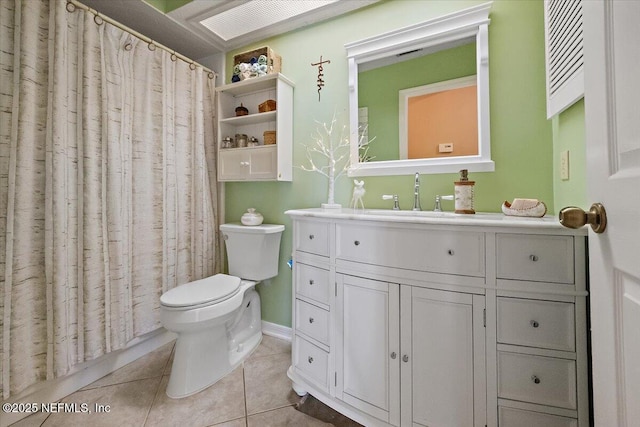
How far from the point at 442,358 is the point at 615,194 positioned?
31.2 inches

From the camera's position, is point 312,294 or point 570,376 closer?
point 570,376

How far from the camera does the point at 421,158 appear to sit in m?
1.57

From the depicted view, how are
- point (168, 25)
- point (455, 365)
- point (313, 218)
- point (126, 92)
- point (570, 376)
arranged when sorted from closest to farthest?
point (570, 376) < point (455, 365) < point (313, 218) < point (126, 92) < point (168, 25)

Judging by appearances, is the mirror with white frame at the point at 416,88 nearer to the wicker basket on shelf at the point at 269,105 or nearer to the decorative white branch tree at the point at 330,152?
the decorative white branch tree at the point at 330,152

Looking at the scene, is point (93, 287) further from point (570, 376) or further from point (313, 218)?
point (570, 376)

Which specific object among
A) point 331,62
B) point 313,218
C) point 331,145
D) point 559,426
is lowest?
point 559,426

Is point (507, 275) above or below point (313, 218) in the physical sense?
below

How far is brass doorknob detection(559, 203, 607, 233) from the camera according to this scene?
0.55 meters

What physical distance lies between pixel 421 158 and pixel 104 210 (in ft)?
6.12

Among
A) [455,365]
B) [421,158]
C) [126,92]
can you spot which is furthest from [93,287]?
[421,158]

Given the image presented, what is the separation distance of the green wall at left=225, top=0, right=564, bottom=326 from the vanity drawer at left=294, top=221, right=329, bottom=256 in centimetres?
51

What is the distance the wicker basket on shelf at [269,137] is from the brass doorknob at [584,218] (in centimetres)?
172

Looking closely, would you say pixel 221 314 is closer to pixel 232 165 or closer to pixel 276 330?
pixel 276 330

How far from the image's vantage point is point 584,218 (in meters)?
0.56
